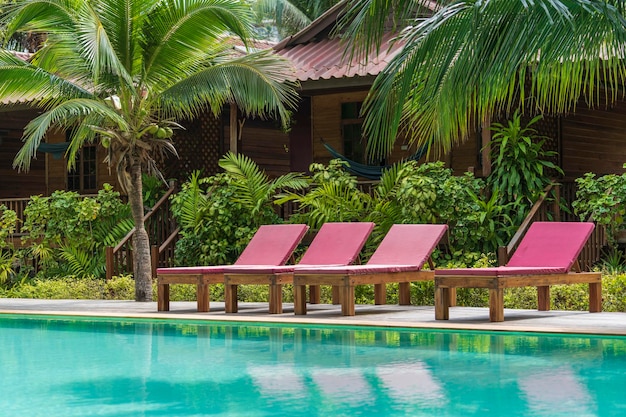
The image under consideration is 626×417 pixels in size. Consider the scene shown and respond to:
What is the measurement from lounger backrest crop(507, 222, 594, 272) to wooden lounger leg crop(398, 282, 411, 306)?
1843 millimetres

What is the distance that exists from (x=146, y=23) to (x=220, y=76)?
1.19 metres

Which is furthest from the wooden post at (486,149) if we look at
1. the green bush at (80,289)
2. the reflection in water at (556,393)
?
the reflection in water at (556,393)

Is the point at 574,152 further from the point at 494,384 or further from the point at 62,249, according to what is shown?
the point at 494,384

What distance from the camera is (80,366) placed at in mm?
8125

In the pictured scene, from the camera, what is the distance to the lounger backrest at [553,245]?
11.1 meters

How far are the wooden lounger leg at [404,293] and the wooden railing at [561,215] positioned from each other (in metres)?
2.17

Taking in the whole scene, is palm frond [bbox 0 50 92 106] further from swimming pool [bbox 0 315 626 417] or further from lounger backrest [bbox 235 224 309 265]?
swimming pool [bbox 0 315 626 417]

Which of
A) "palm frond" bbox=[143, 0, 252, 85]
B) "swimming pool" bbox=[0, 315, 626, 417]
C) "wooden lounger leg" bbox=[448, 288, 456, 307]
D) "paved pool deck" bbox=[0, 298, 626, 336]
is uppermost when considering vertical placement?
"palm frond" bbox=[143, 0, 252, 85]

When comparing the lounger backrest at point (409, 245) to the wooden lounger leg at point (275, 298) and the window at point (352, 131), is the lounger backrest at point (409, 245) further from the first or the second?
the window at point (352, 131)

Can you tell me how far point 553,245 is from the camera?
11.3m

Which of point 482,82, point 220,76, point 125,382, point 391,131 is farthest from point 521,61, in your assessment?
point 220,76

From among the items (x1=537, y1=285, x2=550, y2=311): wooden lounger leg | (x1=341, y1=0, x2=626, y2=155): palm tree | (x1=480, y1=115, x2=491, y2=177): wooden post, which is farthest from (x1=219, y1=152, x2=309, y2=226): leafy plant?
(x1=341, y1=0, x2=626, y2=155): palm tree

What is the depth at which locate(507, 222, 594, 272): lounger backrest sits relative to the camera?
36.5 feet

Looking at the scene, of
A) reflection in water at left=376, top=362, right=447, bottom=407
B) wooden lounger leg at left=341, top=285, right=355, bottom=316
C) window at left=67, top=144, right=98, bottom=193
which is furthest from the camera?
window at left=67, top=144, right=98, bottom=193
